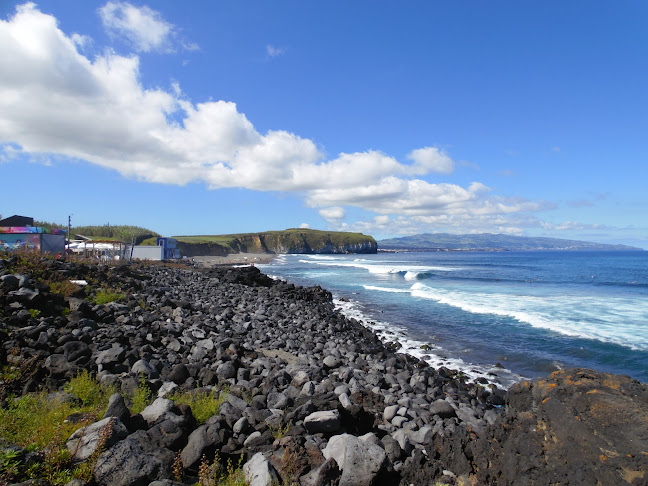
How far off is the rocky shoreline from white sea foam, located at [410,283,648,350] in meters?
11.0

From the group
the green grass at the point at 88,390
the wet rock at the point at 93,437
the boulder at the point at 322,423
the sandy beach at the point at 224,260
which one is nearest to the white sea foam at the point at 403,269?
the sandy beach at the point at 224,260

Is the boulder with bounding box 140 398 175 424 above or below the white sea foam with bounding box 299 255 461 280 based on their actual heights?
above

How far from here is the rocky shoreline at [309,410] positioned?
3.86 metres

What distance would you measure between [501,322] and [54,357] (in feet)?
67.1

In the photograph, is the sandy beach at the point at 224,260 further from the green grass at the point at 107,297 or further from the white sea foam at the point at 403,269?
the green grass at the point at 107,297

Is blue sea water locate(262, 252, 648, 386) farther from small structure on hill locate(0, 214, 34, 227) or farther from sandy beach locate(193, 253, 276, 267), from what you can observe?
sandy beach locate(193, 253, 276, 267)

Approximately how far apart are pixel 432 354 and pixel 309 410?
10.0 m

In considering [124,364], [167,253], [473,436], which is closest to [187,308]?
[124,364]

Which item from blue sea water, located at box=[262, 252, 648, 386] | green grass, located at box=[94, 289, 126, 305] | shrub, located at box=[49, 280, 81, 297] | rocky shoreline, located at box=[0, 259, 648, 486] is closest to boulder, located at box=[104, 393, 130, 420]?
rocky shoreline, located at box=[0, 259, 648, 486]

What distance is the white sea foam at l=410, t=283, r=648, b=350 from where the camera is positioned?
59.6 feet

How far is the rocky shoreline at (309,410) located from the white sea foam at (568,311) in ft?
36.0

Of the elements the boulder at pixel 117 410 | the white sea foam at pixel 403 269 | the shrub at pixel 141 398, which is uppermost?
the boulder at pixel 117 410

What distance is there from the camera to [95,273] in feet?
55.1

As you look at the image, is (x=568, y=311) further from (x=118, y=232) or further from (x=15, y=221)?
(x=118, y=232)
